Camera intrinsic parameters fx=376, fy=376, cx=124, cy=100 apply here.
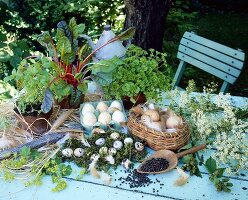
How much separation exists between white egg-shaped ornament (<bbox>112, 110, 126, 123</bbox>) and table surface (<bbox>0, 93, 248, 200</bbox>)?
287 mm

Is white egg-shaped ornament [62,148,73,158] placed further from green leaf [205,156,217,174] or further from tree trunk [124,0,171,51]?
tree trunk [124,0,171,51]

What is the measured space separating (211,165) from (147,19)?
1.92m

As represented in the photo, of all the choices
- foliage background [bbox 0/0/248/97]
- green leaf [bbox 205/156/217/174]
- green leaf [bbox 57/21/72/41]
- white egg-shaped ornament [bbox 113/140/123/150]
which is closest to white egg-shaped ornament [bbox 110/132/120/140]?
white egg-shaped ornament [bbox 113/140/123/150]

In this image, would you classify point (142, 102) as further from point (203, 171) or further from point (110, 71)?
point (203, 171)

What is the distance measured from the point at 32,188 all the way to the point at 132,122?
51 cm

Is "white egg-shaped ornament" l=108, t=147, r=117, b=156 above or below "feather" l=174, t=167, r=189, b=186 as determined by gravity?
below

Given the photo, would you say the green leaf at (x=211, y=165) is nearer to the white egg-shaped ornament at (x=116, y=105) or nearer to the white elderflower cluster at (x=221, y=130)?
the white elderflower cluster at (x=221, y=130)

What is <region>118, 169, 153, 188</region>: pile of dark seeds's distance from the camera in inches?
57.9

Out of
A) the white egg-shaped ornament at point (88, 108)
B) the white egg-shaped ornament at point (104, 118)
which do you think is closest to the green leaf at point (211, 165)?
the white egg-shaped ornament at point (104, 118)

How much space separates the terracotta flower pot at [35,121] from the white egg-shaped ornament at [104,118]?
255 mm

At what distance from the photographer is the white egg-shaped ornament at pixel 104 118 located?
1.71m

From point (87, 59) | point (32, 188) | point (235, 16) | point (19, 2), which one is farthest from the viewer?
point (235, 16)

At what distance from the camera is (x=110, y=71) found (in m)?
1.73

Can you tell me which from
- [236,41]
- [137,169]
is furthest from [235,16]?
[137,169]
